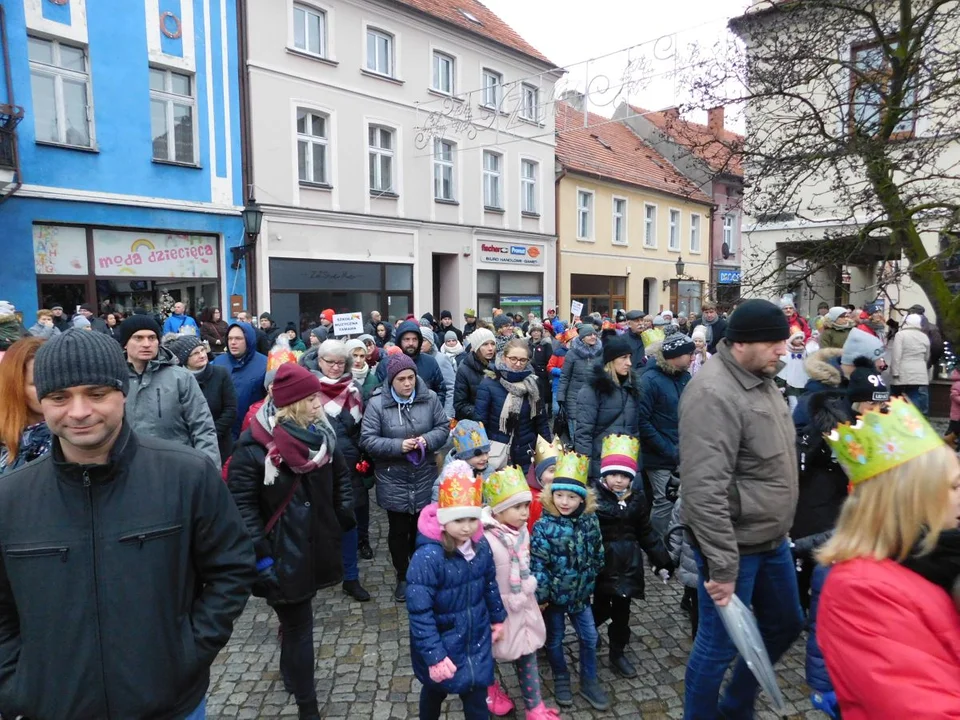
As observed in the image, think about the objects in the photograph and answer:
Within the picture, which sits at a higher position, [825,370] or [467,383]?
[825,370]

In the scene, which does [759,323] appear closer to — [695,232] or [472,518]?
[472,518]

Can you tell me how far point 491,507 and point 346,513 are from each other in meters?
0.84

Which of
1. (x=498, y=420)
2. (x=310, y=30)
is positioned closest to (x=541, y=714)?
(x=498, y=420)

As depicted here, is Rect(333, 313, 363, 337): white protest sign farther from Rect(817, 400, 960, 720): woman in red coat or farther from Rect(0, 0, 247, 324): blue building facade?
Rect(817, 400, 960, 720): woman in red coat

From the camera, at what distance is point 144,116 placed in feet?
41.4

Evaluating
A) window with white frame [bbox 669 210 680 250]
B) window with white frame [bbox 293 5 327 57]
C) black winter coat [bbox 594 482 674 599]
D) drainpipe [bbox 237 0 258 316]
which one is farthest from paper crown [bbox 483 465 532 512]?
window with white frame [bbox 669 210 680 250]

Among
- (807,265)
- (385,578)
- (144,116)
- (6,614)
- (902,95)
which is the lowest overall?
(385,578)

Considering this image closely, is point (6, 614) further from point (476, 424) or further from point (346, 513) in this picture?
point (476, 424)

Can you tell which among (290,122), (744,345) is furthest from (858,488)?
(290,122)

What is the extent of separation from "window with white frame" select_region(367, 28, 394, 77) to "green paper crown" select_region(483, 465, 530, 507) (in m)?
15.8

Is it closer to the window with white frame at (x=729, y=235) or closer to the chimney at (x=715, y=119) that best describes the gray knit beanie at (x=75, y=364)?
the chimney at (x=715, y=119)

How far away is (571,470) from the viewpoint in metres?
3.40

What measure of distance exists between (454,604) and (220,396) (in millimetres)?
2861

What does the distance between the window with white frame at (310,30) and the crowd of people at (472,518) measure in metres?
12.7
